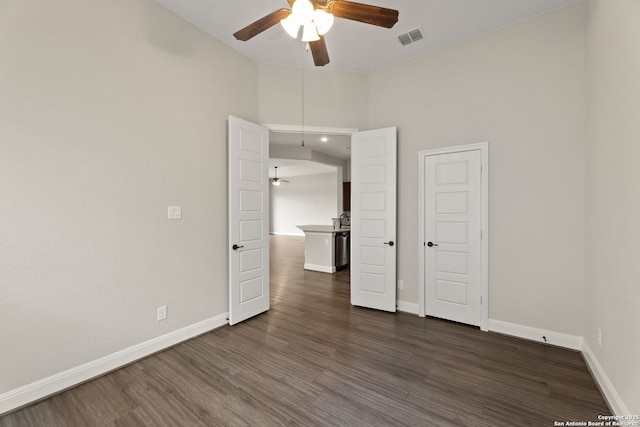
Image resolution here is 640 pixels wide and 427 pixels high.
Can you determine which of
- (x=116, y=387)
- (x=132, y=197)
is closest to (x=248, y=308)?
(x=116, y=387)

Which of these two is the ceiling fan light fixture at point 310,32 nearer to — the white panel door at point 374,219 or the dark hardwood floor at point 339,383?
the white panel door at point 374,219

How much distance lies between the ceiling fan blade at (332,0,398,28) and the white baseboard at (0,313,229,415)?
126 inches

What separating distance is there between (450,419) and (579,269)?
208 cm

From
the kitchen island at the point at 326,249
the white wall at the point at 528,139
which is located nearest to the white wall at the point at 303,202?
the kitchen island at the point at 326,249

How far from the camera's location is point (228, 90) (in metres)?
3.28

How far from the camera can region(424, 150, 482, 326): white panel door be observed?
314cm

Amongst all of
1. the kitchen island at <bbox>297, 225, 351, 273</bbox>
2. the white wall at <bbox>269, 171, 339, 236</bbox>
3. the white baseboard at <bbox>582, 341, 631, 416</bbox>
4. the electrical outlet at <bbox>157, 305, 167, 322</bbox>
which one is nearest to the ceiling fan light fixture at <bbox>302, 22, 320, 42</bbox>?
the electrical outlet at <bbox>157, 305, 167, 322</bbox>

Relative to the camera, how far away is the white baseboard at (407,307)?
3549 mm

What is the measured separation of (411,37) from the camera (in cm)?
313

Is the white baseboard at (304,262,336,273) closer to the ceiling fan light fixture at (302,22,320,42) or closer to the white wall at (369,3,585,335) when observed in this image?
the white wall at (369,3,585,335)

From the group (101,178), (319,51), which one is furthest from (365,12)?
(101,178)

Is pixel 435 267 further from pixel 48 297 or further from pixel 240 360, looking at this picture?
pixel 48 297

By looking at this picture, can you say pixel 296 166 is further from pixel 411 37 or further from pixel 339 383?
pixel 339 383

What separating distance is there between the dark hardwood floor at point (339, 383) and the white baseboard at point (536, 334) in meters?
0.10
